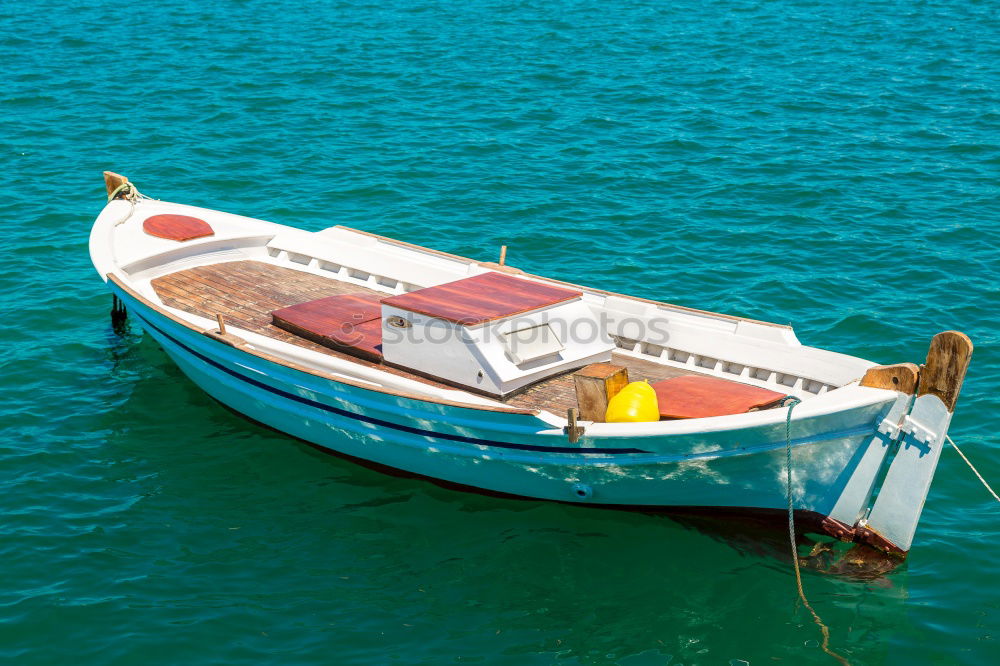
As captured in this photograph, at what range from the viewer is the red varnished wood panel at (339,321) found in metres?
15.0

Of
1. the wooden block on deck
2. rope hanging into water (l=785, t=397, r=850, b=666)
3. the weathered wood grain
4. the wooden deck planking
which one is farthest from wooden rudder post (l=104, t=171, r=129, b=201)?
the weathered wood grain

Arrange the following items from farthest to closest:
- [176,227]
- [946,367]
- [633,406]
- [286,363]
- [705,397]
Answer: [176,227]
[286,363]
[705,397]
[633,406]
[946,367]

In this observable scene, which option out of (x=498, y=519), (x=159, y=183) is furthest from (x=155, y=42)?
(x=498, y=519)

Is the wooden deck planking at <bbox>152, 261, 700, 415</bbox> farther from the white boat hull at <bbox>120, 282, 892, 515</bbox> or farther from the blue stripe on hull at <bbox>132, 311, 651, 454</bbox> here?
the white boat hull at <bbox>120, 282, 892, 515</bbox>

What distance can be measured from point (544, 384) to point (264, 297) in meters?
A: 5.50

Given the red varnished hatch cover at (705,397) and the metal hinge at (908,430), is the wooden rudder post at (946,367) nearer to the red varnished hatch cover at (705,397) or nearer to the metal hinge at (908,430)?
the metal hinge at (908,430)

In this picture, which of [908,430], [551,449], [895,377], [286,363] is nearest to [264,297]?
[286,363]

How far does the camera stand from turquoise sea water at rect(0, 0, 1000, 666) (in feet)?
39.1

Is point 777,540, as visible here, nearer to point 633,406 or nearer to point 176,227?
point 633,406

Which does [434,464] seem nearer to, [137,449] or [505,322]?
[505,322]

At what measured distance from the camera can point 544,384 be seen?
14.3 m

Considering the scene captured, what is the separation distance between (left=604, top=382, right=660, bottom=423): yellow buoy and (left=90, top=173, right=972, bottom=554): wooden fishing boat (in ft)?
0.67

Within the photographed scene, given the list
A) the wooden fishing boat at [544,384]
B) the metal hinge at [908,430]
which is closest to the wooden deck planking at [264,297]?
the wooden fishing boat at [544,384]

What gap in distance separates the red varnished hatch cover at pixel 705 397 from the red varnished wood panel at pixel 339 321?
13.8 feet
